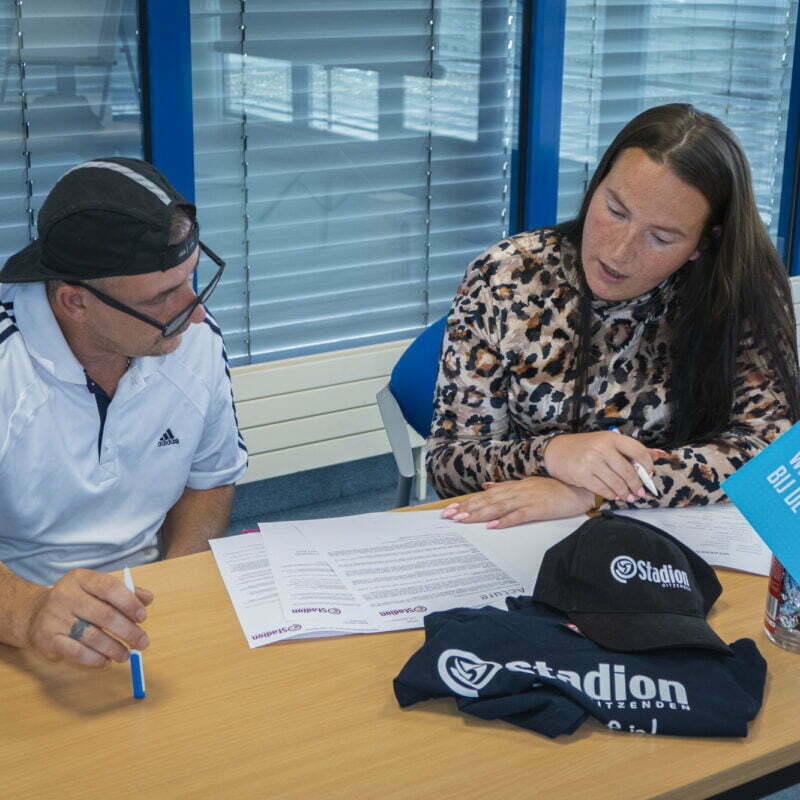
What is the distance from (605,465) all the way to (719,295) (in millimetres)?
444

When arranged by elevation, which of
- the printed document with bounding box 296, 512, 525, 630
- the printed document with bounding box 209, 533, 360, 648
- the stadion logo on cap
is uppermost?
the stadion logo on cap

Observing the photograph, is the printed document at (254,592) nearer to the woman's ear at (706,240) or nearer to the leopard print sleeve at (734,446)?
the leopard print sleeve at (734,446)

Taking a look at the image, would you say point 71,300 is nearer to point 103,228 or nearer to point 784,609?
point 103,228

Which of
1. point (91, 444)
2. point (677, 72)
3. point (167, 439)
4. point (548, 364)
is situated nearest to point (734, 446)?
point (548, 364)

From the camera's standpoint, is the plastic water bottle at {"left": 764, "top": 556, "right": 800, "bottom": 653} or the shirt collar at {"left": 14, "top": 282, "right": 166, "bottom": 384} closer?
the plastic water bottle at {"left": 764, "top": 556, "right": 800, "bottom": 653}

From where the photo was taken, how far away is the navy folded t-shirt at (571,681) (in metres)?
1.20

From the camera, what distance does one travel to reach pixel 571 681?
123 centimetres

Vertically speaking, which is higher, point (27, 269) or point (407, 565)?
point (27, 269)

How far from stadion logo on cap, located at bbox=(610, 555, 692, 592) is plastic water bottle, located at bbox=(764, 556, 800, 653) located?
109 mm

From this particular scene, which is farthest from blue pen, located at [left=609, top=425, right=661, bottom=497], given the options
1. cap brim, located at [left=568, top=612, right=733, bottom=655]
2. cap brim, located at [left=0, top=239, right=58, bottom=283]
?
cap brim, located at [left=0, top=239, right=58, bottom=283]

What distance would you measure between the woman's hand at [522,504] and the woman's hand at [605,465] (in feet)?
0.08

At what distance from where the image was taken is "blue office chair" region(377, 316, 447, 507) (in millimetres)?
2375

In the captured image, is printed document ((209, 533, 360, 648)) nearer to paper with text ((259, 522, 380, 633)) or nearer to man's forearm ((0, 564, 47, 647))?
paper with text ((259, 522, 380, 633))

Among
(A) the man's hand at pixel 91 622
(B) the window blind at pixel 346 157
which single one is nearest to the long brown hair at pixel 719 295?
(A) the man's hand at pixel 91 622
